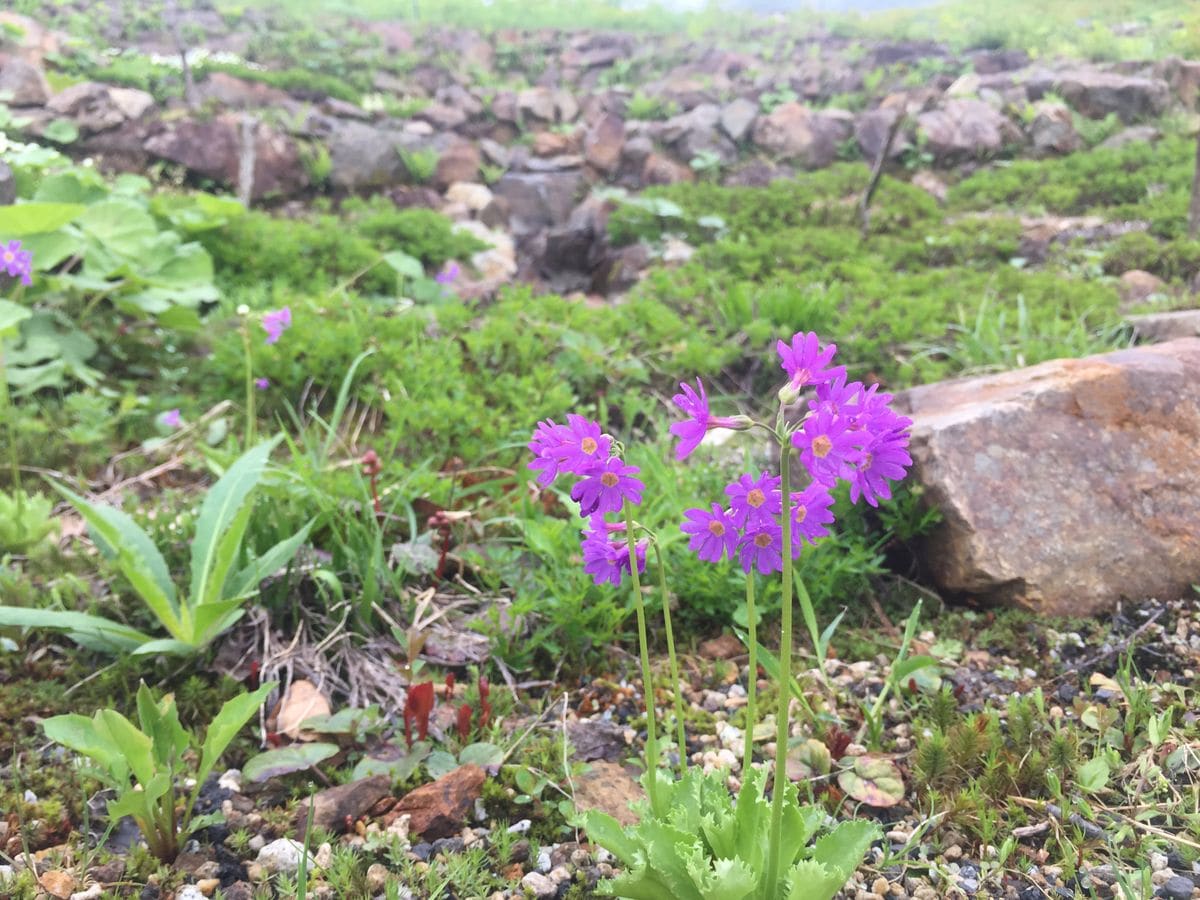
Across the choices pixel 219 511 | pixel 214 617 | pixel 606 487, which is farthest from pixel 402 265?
pixel 606 487

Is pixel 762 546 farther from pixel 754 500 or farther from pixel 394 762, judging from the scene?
pixel 394 762

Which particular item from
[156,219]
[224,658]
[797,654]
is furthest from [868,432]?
[156,219]

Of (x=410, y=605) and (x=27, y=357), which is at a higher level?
(x=27, y=357)

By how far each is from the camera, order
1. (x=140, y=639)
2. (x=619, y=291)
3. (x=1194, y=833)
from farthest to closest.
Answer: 1. (x=619, y=291)
2. (x=140, y=639)
3. (x=1194, y=833)

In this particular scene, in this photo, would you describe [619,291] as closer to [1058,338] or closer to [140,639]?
[1058,338]

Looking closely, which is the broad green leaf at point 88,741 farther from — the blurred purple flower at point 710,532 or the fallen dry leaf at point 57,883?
the blurred purple flower at point 710,532

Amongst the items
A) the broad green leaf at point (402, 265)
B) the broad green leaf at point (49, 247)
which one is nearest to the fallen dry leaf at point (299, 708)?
the broad green leaf at point (49, 247)
